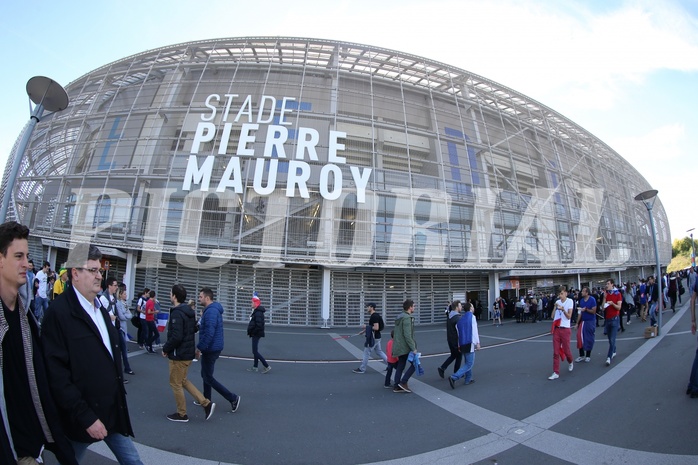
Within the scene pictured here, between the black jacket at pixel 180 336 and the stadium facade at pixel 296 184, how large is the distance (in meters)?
10.2

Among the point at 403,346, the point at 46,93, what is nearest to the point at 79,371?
the point at 403,346

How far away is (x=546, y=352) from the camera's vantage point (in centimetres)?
942

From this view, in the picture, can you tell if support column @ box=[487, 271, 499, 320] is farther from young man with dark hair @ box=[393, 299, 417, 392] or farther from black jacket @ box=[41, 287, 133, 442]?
black jacket @ box=[41, 287, 133, 442]

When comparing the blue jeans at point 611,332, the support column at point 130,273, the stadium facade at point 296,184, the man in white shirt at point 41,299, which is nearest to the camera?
the blue jeans at point 611,332

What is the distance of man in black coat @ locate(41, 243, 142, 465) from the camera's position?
7.45 ft

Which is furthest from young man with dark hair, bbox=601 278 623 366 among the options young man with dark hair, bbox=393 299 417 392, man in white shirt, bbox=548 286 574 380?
young man with dark hair, bbox=393 299 417 392

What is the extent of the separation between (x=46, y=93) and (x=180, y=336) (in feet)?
14.9

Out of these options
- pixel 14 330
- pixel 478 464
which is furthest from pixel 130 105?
pixel 478 464

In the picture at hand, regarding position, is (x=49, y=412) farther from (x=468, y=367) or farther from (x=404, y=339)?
(x=468, y=367)

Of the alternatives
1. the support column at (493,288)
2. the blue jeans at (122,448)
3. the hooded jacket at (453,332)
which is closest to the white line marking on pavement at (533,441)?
the hooded jacket at (453,332)

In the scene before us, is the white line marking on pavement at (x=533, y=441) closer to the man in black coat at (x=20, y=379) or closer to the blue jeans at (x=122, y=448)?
the blue jeans at (x=122, y=448)

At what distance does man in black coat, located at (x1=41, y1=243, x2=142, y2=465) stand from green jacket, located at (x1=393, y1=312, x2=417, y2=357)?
4.53 meters

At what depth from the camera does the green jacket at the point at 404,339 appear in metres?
6.27

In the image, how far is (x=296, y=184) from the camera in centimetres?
1630
